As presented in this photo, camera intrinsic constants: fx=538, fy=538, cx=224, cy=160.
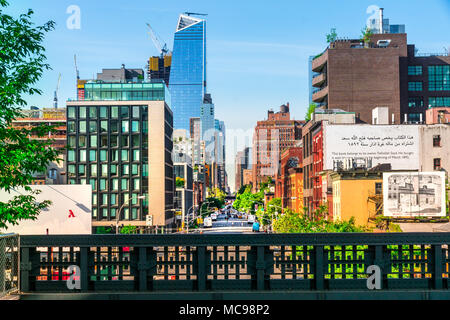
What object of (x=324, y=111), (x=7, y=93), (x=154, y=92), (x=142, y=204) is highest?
(x=154, y=92)

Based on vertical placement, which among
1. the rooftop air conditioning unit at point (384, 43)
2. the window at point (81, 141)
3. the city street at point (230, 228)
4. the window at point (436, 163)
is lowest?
the city street at point (230, 228)

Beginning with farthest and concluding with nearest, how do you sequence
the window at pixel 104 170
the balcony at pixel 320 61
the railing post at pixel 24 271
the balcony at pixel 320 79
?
the window at pixel 104 170 < the balcony at pixel 320 79 < the balcony at pixel 320 61 < the railing post at pixel 24 271

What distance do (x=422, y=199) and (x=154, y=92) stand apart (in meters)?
73.4

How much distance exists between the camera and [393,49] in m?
105

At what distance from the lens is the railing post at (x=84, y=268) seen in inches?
486

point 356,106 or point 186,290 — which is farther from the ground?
point 356,106

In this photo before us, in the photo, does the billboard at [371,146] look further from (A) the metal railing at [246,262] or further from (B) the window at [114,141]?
(A) the metal railing at [246,262]

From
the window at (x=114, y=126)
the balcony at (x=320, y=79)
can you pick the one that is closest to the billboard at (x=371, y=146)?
the balcony at (x=320, y=79)

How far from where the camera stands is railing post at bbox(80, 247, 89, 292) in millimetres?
12352

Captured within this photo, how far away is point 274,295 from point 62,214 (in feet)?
157

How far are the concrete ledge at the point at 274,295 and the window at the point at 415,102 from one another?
109m

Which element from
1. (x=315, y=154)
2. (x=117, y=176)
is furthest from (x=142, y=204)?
(x=315, y=154)

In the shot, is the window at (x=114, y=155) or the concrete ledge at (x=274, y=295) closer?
the concrete ledge at (x=274, y=295)
